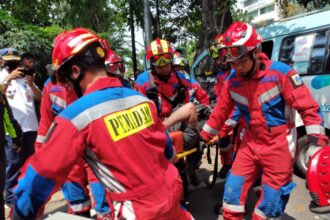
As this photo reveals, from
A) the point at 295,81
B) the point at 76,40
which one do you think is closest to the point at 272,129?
the point at 295,81

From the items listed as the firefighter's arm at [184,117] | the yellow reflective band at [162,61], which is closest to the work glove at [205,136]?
the firefighter's arm at [184,117]

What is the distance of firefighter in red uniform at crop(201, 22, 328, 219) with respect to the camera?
3074 millimetres

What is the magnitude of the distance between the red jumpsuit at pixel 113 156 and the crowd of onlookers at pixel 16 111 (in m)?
2.78

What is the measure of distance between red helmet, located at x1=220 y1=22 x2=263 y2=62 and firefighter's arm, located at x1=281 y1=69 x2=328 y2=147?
38cm

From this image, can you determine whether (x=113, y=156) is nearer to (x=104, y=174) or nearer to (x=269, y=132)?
(x=104, y=174)

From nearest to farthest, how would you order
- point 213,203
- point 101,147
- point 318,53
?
point 101,147 < point 213,203 < point 318,53

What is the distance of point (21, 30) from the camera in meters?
9.37

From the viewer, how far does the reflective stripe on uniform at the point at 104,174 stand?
1753 millimetres

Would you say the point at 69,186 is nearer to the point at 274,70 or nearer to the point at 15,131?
the point at 15,131

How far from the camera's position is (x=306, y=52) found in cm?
529

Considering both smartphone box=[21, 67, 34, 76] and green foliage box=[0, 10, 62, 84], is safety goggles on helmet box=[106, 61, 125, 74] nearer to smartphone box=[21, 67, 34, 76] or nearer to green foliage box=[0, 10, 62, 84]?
smartphone box=[21, 67, 34, 76]

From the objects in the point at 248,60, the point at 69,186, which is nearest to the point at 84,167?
the point at 69,186

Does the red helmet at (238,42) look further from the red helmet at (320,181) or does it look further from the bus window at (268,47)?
the bus window at (268,47)

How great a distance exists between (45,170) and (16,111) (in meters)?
3.27
